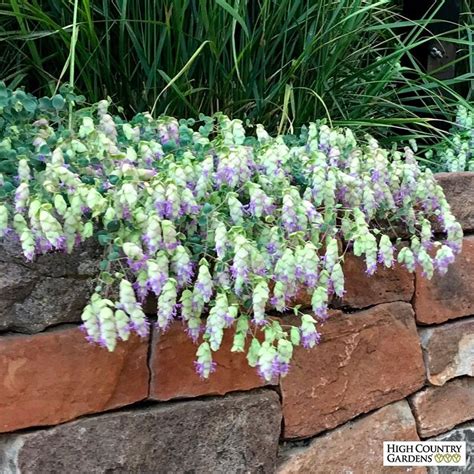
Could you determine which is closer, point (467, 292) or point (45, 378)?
point (45, 378)

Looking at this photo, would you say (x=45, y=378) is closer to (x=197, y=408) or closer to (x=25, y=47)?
(x=197, y=408)

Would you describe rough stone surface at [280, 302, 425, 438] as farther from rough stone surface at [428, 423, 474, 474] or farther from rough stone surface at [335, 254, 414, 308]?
rough stone surface at [428, 423, 474, 474]

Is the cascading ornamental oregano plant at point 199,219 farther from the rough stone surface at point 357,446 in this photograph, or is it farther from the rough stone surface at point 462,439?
the rough stone surface at point 462,439

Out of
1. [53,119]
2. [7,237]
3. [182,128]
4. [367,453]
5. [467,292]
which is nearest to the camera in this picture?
[7,237]

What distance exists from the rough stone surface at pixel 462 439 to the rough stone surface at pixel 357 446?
0.09 m

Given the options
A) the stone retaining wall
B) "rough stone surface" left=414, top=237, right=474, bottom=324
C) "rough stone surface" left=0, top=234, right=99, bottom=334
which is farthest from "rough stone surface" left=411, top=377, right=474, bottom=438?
"rough stone surface" left=0, top=234, right=99, bottom=334

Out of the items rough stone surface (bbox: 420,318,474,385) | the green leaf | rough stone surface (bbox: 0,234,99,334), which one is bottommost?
rough stone surface (bbox: 420,318,474,385)

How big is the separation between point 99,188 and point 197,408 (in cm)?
49

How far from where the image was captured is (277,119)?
6.09ft

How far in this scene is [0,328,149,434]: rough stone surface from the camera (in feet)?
3.88

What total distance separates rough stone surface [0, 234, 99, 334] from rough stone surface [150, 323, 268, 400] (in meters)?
0.18

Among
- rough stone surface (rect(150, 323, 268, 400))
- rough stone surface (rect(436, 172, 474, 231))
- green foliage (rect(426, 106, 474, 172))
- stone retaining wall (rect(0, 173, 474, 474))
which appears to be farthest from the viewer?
green foliage (rect(426, 106, 474, 172))

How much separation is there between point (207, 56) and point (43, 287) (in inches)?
31.6

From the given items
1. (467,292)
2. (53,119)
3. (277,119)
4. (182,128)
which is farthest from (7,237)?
(467,292)
